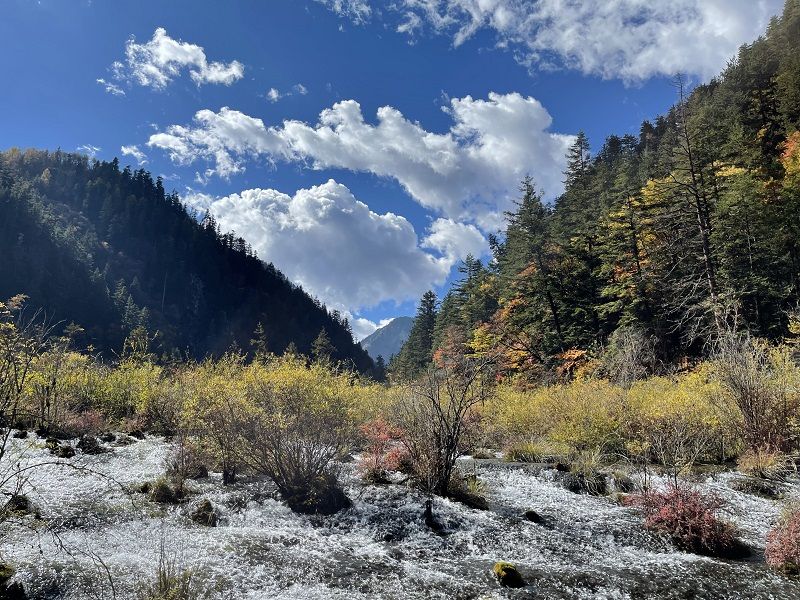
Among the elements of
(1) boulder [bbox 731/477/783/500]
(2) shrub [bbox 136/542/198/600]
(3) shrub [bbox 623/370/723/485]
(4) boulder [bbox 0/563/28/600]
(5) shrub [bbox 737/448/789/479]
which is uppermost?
(3) shrub [bbox 623/370/723/485]

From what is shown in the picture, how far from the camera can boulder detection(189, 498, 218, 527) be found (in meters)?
8.37

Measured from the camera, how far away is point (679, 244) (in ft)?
77.8

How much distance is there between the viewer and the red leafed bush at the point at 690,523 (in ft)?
25.4

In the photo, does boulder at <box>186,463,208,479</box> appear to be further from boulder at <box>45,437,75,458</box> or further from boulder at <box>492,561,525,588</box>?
boulder at <box>492,561,525,588</box>

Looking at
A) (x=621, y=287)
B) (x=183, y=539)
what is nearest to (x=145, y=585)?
(x=183, y=539)

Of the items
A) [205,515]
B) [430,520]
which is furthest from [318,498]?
[430,520]

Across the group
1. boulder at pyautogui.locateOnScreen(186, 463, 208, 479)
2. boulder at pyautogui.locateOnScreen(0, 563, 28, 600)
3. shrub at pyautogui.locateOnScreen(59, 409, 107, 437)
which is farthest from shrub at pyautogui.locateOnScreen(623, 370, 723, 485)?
shrub at pyautogui.locateOnScreen(59, 409, 107, 437)

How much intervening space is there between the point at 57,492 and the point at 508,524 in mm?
8936

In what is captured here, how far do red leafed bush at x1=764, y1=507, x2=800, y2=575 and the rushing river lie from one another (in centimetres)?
24

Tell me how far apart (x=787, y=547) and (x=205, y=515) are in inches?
375

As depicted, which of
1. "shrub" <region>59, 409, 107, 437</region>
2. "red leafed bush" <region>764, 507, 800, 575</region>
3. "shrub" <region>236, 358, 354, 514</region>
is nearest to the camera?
"red leafed bush" <region>764, 507, 800, 575</region>

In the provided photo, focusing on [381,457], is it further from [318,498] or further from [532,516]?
[532,516]

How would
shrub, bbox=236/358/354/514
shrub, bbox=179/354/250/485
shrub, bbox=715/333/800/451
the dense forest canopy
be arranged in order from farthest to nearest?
the dense forest canopy → shrub, bbox=715/333/800/451 → shrub, bbox=179/354/250/485 → shrub, bbox=236/358/354/514

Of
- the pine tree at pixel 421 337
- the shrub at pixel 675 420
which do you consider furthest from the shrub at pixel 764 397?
the pine tree at pixel 421 337
